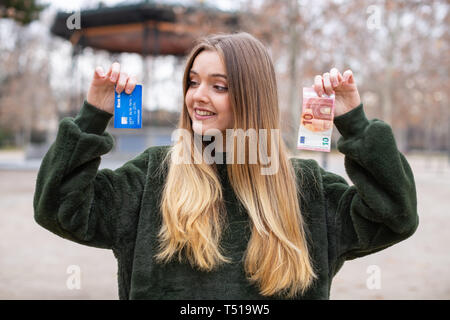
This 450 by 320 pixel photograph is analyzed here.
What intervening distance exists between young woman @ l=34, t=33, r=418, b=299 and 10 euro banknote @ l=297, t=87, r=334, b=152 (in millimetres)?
36

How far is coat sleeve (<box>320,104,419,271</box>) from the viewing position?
154 centimetres

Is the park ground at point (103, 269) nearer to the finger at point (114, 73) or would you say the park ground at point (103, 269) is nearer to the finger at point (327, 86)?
the finger at point (114, 73)

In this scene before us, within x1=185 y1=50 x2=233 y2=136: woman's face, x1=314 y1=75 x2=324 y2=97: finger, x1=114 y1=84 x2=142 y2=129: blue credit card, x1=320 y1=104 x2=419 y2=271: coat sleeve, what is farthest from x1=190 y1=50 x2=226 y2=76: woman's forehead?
x1=320 y1=104 x2=419 y2=271: coat sleeve

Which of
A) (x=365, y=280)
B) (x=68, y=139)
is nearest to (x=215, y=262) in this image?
(x=68, y=139)

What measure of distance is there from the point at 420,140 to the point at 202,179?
178 ft

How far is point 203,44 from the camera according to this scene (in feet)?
5.81

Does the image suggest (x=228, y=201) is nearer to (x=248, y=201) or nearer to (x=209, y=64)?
(x=248, y=201)

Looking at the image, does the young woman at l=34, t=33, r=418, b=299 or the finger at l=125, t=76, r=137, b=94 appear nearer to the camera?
the young woman at l=34, t=33, r=418, b=299

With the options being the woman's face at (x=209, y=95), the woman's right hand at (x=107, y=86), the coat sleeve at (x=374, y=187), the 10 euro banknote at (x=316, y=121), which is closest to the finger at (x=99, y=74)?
the woman's right hand at (x=107, y=86)

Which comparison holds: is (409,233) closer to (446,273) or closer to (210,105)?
(210,105)

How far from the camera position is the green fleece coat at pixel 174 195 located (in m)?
1.55

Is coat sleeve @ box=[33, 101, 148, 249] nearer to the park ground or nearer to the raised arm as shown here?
the raised arm

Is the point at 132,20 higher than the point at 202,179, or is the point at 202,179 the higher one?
the point at 132,20
